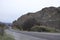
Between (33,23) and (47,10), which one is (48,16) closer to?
(47,10)

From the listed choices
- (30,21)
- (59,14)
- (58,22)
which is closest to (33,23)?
(30,21)

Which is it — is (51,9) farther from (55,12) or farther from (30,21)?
(30,21)

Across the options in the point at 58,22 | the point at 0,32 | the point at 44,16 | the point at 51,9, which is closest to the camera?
the point at 0,32

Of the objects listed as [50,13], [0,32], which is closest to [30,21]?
[50,13]

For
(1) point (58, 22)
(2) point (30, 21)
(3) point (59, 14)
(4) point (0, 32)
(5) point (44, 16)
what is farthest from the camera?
(5) point (44, 16)

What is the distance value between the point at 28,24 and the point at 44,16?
1498 inches

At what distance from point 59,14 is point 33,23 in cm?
3122

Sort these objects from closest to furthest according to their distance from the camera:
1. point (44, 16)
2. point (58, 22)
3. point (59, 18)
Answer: point (58, 22)
point (59, 18)
point (44, 16)

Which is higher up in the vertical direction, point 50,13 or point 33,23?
point 50,13

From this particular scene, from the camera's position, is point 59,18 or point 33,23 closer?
point 33,23

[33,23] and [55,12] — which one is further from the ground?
[55,12]

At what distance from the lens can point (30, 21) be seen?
94312 mm

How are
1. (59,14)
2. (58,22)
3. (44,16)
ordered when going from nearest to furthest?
(58,22) → (59,14) → (44,16)

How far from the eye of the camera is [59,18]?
11362 cm
